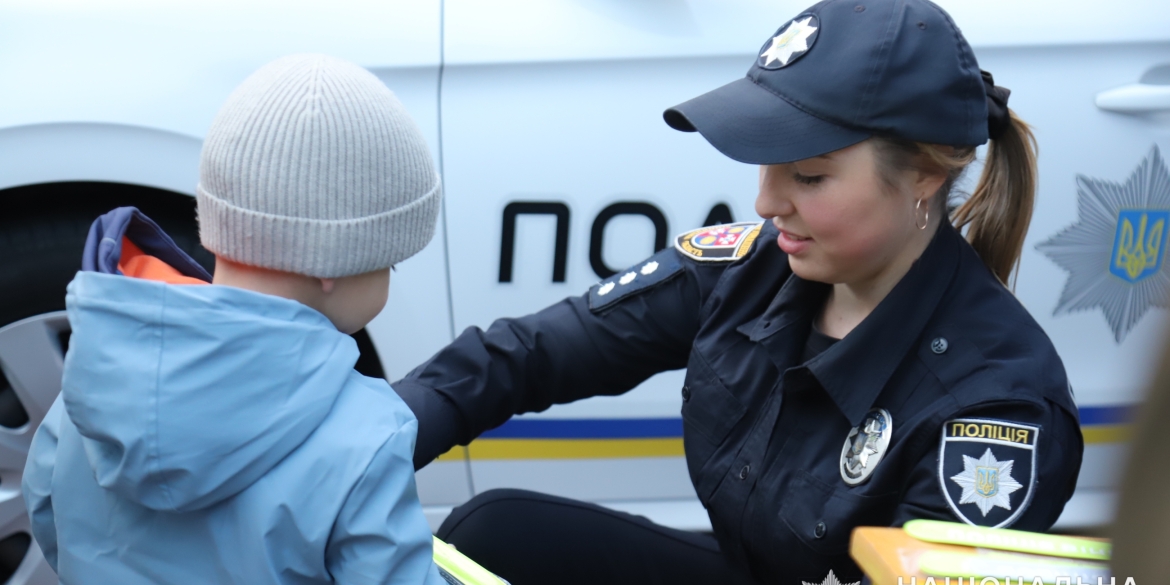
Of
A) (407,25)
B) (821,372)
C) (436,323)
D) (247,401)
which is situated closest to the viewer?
(247,401)

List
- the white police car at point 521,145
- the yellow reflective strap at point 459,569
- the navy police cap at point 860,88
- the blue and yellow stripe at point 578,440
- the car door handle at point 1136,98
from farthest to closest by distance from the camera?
the blue and yellow stripe at point 578,440
the car door handle at point 1136,98
the white police car at point 521,145
the navy police cap at point 860,88
the yellow reflective strap at point 459,569

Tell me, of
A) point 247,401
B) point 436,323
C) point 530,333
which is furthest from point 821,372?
point 436,323

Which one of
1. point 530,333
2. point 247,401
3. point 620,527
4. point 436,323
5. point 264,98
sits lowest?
point 620,527

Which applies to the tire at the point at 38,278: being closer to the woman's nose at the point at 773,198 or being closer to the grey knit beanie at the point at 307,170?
the grey knit beanie at the point at 307,170

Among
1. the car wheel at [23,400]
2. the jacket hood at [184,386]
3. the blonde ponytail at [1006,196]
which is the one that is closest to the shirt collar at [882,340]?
the blonde ponytail at [1006,196]

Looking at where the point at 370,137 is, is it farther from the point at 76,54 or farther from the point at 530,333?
the point at 76,54

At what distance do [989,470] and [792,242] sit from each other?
14.2 inches

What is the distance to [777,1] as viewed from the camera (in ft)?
6.43

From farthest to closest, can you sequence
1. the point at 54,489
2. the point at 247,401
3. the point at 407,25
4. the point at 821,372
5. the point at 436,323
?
the point at 436,323, the point at 407,25, the point at 821,372, the point at 54,489, the point at 247,401

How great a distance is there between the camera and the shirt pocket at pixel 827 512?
4.31 ft

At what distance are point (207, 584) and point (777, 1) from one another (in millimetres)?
1385

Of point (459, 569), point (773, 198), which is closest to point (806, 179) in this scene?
point (773, 198)

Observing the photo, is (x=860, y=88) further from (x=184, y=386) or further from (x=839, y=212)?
(x=184, y=386)

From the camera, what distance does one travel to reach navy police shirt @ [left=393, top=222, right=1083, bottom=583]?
49.5 inches
